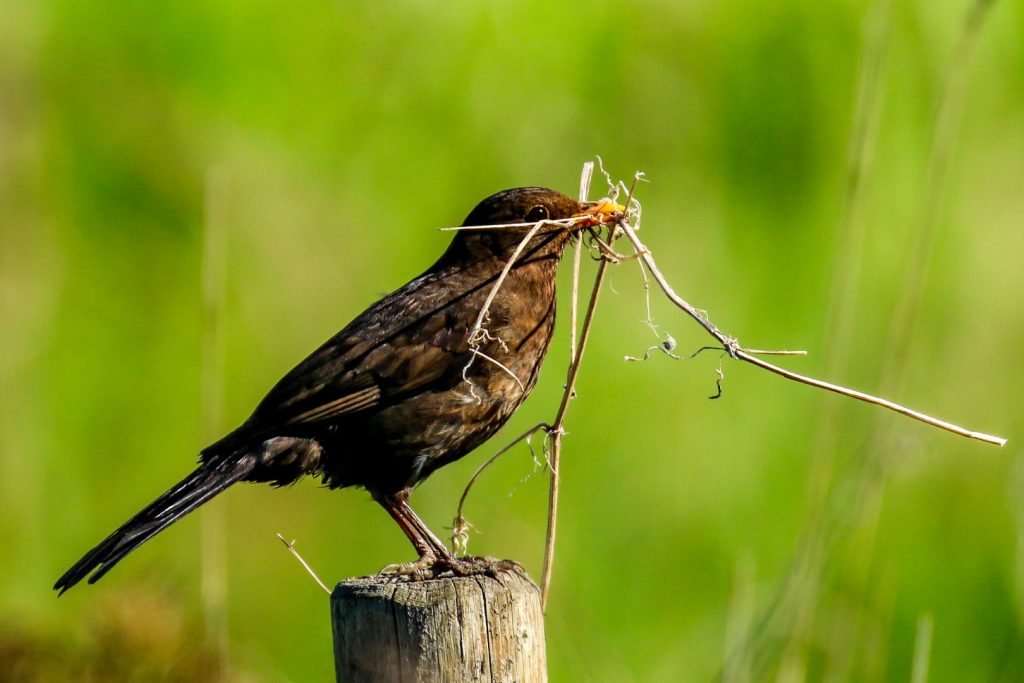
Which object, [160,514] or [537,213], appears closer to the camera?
[160,514]

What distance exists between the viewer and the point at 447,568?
12.7 ft

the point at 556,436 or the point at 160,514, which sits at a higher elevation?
the point at 556,436

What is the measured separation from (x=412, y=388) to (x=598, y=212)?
76 centimetres

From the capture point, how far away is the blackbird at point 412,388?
4086 millimetres

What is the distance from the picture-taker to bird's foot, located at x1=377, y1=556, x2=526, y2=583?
3510mm

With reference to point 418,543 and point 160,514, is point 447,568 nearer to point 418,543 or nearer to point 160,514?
point 418,543

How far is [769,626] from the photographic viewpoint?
3590 mm

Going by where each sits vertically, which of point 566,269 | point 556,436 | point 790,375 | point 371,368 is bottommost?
point 556,436

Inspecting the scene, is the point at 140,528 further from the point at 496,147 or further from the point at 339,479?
the point at 496,147

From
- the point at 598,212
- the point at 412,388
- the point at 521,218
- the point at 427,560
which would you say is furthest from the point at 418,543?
the point at 598,212

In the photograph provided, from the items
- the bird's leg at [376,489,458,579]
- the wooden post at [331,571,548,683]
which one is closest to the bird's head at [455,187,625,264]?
the bird's leg at [376,489,458,579]

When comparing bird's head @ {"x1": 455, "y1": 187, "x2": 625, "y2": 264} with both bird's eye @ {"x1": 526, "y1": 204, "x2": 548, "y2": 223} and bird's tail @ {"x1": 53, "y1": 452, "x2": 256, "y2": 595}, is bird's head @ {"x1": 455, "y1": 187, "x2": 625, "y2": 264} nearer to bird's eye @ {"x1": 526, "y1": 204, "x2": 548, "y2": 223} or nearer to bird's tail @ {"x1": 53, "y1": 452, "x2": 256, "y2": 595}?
bird's eye @ {"x1": 526, "y1": 204, "x2": 548, "y2": 223}

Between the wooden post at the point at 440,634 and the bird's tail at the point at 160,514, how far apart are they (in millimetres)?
797

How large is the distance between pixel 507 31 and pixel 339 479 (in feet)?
11.0
